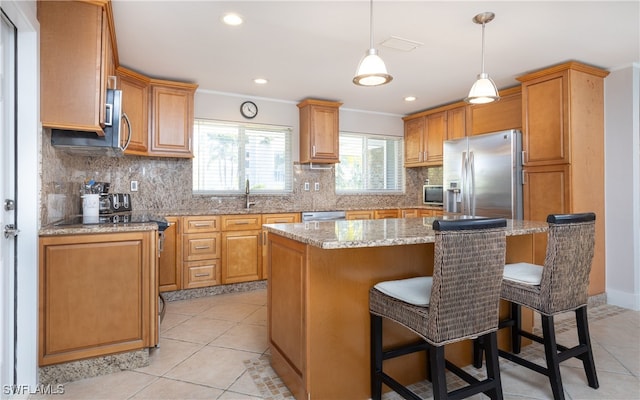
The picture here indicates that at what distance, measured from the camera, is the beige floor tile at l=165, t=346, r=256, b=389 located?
2165 millimetres

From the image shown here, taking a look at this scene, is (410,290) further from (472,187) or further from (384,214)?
(384,214)

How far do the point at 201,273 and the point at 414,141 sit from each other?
12.0ft

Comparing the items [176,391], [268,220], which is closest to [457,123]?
[268,220]

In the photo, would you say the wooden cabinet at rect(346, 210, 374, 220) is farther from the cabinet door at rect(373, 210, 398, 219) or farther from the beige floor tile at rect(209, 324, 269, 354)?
the beige floor tile at rect(209, 324, 269, 354)

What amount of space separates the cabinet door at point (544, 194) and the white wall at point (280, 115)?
2.36 meters

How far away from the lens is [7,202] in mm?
1903

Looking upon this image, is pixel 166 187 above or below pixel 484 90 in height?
below

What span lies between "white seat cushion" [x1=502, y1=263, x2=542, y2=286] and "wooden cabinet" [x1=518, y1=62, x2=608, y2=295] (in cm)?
165

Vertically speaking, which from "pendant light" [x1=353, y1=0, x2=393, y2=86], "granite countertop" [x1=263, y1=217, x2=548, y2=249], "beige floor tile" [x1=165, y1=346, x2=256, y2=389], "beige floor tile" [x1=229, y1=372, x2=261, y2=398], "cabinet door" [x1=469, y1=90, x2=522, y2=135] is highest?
"cabinet door" [x1=469, y1=90, x2=522, y2=135]

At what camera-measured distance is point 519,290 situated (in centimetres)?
202

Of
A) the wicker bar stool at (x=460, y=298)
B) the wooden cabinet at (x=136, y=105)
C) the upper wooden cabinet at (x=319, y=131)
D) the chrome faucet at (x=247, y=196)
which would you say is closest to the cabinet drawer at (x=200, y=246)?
the chrome faucet at (x=247, y=196)

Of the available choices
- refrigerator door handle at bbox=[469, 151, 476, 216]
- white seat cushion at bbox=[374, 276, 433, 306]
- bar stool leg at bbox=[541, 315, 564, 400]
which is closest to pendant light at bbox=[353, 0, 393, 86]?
white seat cushion at bbox=[374, 276, 433, 306]

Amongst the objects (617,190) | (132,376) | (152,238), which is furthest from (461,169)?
(132,376)

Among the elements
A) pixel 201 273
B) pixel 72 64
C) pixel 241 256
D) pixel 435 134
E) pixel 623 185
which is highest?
pixel 435 134
